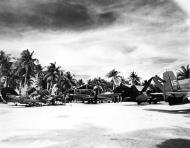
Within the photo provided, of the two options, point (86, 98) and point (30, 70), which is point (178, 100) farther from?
point (30, 70)

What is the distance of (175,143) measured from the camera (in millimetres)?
8547

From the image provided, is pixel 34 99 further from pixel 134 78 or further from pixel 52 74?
pixel 134 78

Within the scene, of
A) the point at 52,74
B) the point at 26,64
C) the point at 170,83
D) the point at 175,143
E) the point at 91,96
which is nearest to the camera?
the point at 175,143

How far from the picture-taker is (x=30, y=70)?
6378cm

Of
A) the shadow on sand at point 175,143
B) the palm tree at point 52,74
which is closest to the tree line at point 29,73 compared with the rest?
the palm tree at point 52,74

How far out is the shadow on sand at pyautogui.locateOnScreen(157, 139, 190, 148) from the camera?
26.5 ft

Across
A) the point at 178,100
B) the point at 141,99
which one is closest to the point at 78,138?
the point at 178,100

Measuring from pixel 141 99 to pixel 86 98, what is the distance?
17120 millimetres

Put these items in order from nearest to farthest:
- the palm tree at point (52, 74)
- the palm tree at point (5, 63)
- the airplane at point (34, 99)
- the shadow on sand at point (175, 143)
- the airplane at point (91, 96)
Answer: the shadow on sand at point (175, 143), the airplane at point (34, 99), the airplane at point (91, 96), the palm tree at point (5, 63), the palm tree at point (52, 74)

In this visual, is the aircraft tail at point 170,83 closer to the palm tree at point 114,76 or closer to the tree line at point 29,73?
the tree line at point 29,73

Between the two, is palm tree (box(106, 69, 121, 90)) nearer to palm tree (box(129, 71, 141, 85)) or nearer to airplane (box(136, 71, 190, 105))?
palm tree (box(129, 71, 141, 85))

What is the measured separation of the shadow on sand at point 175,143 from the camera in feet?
26.5

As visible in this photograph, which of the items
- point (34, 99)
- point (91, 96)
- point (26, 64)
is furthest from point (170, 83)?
point (26, 64)

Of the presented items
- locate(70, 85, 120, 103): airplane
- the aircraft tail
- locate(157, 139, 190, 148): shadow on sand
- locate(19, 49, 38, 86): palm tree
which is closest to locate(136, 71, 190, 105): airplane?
the aircraft tail
